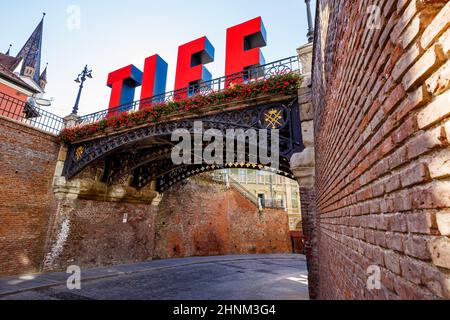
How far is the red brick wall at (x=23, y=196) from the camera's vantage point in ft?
32.5

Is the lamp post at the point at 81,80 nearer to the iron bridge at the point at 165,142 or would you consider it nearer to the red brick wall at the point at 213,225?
the iron bridge at the point at 165,142

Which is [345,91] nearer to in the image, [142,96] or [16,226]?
[142,96]

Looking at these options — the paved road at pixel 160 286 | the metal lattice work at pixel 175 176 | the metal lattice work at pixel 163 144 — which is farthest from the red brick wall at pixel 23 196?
the metal lattice work at pixel 175 176

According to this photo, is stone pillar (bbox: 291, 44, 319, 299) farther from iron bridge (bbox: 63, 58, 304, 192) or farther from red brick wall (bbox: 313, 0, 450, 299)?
red brick wall (bbox: 313, 0, 450, 299)

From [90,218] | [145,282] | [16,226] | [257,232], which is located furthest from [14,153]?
[257,232]

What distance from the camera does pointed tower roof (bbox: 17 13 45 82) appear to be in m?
29.7

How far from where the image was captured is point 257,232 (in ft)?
75.7

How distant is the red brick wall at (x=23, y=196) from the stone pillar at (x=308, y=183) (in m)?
11.7

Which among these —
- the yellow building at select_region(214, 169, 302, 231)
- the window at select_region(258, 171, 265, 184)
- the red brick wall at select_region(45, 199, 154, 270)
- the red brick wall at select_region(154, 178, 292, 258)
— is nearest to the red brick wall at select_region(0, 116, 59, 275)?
the red brick wall at select_region(45, 199, 154, 270)

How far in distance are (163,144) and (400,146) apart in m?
11.6

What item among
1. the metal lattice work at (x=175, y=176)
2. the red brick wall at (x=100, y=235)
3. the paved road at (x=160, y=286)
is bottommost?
the paved road at (x=160, y=286)

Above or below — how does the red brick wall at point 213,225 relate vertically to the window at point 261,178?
below

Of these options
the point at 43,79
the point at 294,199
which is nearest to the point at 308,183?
the point at 294,199
